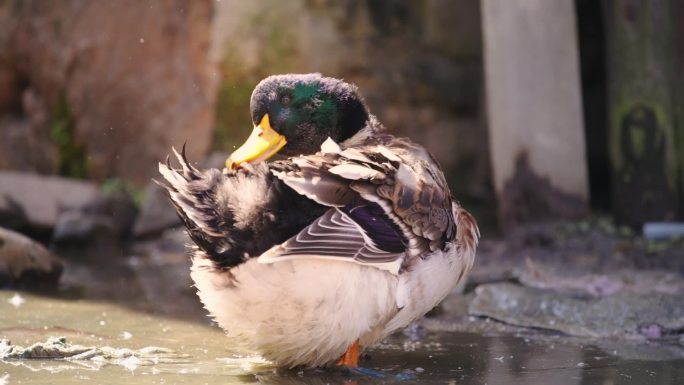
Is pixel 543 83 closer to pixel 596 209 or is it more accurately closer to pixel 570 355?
pixel 596 209

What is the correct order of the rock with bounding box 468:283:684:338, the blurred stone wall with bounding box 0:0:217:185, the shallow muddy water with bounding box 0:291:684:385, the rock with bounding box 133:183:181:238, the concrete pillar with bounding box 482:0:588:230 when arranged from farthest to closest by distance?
1. the blurred stone wall with bounding box 0:0:217:185
2. the rock with bounding box 133:183:181:238
3. the concrete pillar with bounding box 482:0:588:230
4. the rock with bounding box 468:283:684:338
5. the shallow muddy water with bounding box 0:291:684:385

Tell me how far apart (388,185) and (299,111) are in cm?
71

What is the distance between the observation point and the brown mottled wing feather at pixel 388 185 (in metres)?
3.42

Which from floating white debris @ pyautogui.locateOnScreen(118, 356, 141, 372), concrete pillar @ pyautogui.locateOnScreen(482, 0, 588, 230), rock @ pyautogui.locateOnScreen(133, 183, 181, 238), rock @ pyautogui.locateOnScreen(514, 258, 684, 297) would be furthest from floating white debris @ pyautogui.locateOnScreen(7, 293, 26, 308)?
concrete pillar @ pyautogui.locateOnScreen(482, 0, 588, 230)

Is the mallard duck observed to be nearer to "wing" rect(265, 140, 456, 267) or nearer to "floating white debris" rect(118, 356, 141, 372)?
"wing" rect(265, 140, 456, 267)

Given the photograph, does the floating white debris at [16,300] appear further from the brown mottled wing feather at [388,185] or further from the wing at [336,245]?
the wing at [336,245]

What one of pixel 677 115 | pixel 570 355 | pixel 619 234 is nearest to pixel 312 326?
pixel 570 355

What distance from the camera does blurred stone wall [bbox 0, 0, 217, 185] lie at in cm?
863

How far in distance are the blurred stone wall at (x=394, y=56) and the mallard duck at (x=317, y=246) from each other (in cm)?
404

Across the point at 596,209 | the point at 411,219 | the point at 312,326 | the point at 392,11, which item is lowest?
the point at 596,209

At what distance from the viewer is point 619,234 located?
656 cm

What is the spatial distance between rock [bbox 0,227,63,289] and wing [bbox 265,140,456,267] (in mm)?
2484

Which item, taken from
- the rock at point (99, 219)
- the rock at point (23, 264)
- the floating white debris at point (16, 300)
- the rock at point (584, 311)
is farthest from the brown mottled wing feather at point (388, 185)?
the rock at point (99, 219)

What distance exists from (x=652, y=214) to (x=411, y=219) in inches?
135
